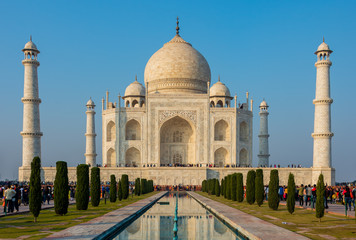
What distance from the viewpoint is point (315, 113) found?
29312mm

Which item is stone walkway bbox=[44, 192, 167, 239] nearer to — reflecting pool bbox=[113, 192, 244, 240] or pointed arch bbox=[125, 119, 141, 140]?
reflecting pool bbox=[113, 192, 244, 240]

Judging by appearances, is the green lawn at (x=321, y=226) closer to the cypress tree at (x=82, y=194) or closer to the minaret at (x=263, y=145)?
the cypress tree at (x=82, y=194)

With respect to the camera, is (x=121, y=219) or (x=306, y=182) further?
(x=306, y=182)

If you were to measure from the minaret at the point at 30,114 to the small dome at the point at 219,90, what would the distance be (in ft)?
48.1

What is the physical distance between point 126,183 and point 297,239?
13.1 m

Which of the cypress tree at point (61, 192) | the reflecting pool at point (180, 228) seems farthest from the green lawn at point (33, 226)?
the reflecting pool at point (180, 228)

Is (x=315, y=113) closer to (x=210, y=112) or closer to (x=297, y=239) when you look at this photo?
(x=210, y=112)

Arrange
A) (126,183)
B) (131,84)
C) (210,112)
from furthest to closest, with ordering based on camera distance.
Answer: (131,84) → (210,112) → (126,183)

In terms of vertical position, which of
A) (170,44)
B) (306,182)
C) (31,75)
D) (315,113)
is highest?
(170,44)

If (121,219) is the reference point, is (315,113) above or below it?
above

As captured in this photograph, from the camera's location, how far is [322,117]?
28891 mm

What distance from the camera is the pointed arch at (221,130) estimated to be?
35.0 meters

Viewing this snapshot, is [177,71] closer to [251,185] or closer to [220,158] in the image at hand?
[220,158]

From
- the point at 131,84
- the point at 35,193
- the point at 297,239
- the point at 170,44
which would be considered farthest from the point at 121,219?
the point at 170,44
